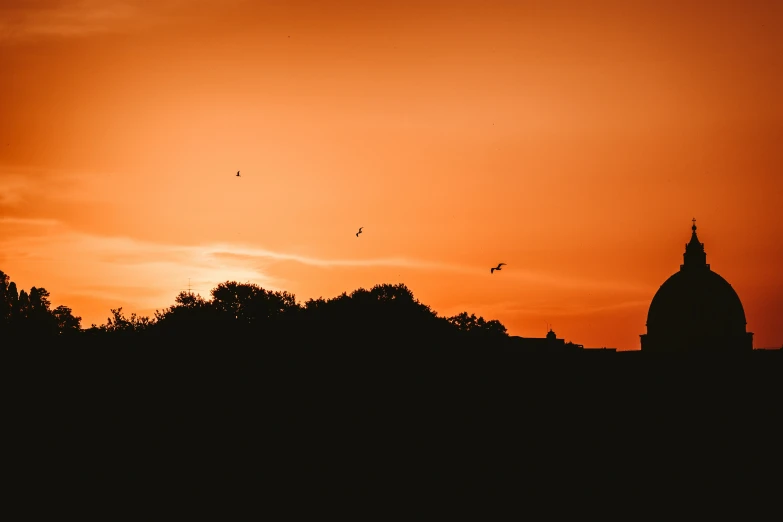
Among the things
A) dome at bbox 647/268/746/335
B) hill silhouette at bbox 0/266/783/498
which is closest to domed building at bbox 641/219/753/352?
dome at bbox 647/268/746/335

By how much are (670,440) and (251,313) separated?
57.7 metres

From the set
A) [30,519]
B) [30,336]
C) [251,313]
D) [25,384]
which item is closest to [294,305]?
[251,313]

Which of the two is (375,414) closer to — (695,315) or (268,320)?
(268,320)

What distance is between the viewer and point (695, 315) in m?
127

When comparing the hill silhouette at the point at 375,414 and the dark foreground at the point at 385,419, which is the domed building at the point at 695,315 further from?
the dark foreground at the point at 385,419

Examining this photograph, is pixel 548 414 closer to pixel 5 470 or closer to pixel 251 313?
pixel 5 470

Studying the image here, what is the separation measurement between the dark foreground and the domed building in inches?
2310

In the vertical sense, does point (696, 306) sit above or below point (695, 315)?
above

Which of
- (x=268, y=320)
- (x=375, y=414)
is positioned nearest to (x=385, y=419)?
(x=375, y=414)

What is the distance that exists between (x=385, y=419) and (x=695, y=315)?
8106 centimetres

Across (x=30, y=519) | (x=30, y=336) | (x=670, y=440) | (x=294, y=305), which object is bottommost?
(x=30, y=519)

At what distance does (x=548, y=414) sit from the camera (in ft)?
185

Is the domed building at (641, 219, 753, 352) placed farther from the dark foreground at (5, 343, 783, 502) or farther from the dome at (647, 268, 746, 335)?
the dark foreground at (5, 343, 783, 502)

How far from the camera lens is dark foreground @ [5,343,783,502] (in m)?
47.8
